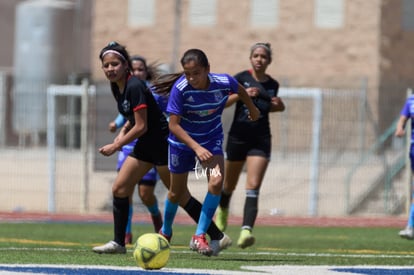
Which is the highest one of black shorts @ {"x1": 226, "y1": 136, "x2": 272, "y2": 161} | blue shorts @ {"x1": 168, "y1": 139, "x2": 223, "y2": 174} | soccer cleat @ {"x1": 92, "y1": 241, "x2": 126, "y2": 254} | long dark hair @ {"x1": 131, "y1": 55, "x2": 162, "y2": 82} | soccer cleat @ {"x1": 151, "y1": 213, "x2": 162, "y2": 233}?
long dark hair @ {"x1": 131, "y1": 55, "x2": 162, "y2": 82}

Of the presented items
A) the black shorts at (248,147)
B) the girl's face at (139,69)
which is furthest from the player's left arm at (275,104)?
the girl's face at (139,69)

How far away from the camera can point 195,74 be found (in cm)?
1187

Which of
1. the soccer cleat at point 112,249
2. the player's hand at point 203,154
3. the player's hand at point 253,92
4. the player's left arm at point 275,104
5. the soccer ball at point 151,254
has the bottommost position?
the soccer cleat at point 112,249

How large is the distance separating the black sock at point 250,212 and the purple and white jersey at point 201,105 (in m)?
2.13

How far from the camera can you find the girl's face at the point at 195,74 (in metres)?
11.8

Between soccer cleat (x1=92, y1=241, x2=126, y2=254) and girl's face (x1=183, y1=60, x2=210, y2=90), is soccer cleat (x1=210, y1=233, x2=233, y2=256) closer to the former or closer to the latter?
soccer cleat (x1=92, y1=241, x2=126, y2=254)

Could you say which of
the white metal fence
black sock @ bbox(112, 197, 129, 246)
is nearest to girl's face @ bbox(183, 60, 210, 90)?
black sock @ bbox(112, 197, 129, 246)

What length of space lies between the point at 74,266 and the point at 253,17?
88.3ft

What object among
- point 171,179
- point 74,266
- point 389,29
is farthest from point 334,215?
point 74,266

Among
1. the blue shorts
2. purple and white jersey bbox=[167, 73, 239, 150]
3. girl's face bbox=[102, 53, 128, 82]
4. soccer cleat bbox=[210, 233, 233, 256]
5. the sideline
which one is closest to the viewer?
the sideline

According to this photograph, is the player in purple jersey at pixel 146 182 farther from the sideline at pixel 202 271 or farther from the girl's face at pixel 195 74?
the sideline at pixel 202 271

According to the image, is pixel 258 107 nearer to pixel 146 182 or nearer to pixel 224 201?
pixel 224 201

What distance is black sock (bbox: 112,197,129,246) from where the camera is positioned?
12688 millimetres

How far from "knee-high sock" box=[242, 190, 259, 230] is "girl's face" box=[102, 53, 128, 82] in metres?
2.52
